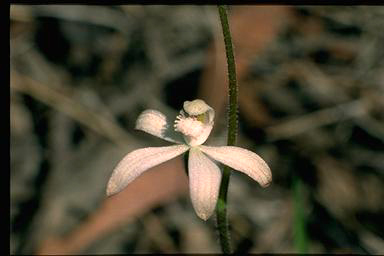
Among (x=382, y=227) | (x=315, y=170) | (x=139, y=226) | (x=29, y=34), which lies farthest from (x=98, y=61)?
(x=382, y=227)

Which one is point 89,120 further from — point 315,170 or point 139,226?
point 315,170

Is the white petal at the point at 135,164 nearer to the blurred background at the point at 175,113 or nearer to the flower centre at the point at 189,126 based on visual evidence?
the flower centre at the point at 189,126

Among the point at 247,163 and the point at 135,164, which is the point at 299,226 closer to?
the point at 247,163

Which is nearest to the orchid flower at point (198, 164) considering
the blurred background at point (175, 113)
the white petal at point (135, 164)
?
the white petal at point (135, 164)

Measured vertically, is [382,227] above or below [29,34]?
below

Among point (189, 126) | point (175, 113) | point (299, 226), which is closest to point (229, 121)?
point (189, 126)

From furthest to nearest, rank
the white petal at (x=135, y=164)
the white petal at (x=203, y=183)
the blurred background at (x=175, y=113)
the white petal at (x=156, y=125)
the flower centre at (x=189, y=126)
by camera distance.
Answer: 1. the blurred background at (x=175, y=113)
2. the white petal at (x=156, y=125)
3. the flower centre at (x=189, y=126)
4. the white petal at (x=135, y=164)
5. the white petal at (x=203, y=183)

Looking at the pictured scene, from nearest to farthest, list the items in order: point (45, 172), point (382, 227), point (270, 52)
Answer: point (382, 227) → point (45, 172) → point (270, 52)

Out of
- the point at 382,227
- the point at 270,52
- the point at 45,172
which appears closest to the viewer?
the point at 382,227
